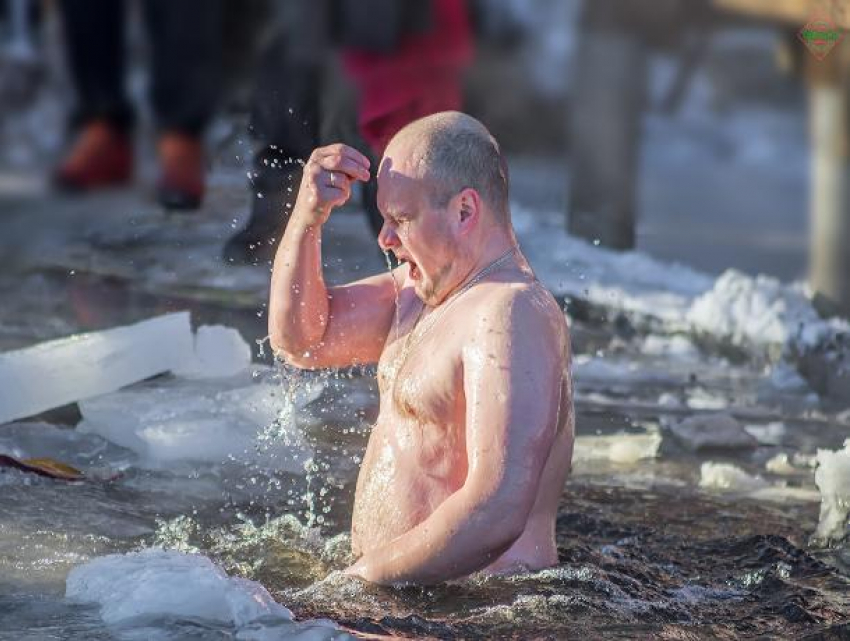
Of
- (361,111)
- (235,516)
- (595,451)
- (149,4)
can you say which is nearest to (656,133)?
(149,4)

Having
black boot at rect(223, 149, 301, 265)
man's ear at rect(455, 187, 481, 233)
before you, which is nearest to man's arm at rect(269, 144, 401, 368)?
man's ear at rect(455, 187, 481, 233)

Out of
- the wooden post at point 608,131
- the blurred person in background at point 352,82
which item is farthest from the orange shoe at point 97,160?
the wooden post at point 608,131

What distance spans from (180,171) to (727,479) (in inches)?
184

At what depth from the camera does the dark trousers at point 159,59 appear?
9305 mm

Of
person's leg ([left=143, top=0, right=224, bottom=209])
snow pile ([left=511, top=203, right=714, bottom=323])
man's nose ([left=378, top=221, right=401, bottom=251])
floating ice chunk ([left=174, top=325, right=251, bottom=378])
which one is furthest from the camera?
person's leg ([left=143, top=0, right=224, bottom=209])

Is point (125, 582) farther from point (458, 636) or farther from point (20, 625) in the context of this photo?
point (458, 636)

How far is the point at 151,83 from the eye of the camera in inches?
363

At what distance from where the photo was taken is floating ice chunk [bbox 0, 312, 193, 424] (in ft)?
15.9

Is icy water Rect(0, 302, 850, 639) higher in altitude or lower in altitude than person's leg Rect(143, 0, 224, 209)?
lower

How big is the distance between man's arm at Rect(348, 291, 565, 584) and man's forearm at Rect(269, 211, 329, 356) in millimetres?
530

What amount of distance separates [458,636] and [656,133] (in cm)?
1448

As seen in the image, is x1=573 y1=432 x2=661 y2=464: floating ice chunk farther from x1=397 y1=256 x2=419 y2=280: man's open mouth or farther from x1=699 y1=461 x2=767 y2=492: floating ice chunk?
x1=397 y1=256 x2=419 y2=280: man's open mouth

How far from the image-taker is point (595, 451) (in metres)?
5.04

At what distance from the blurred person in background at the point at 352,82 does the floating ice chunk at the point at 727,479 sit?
4.89ft
